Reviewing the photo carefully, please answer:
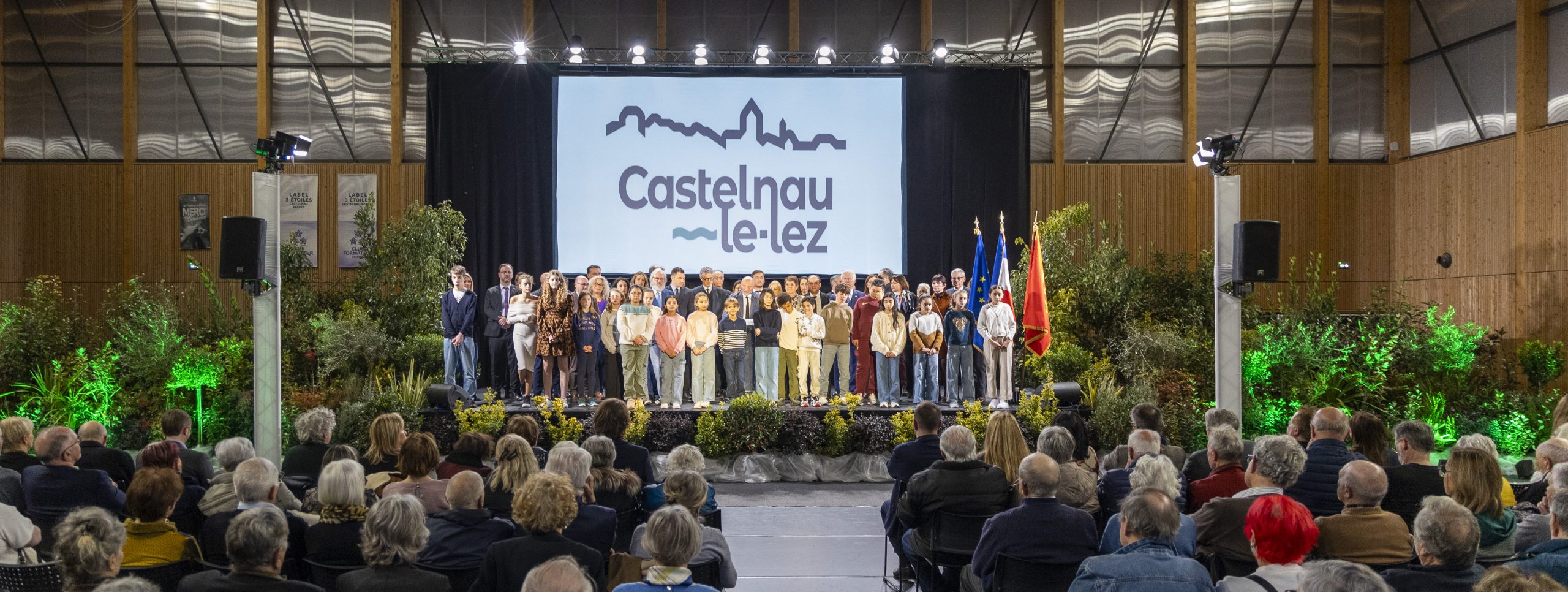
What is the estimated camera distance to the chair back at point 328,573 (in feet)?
12.5

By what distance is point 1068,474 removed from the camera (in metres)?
4.54

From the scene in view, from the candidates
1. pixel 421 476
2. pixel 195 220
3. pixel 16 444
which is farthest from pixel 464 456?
pixel 195 220

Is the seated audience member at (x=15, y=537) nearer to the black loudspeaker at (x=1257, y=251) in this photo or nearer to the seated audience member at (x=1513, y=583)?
the seated audience member at (x=1513, y=583)

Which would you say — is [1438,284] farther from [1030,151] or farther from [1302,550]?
[1302,550]

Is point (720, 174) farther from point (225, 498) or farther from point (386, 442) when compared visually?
point (225, 498)

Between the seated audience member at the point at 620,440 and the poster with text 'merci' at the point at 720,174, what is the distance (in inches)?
308

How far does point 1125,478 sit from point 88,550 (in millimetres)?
3703

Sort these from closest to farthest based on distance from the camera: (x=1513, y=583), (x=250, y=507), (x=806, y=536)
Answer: (x=1513, y=583) < (x=250, y=507) < (x=806, y=536)

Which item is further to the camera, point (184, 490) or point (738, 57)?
point (738, 57)

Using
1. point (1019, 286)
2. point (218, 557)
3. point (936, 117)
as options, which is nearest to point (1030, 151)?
point (936, 117)

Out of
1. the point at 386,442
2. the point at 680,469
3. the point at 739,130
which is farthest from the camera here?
the point at 739,130

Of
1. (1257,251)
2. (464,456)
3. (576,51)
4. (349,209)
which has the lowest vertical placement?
(464,456)

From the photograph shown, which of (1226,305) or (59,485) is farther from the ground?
(1226,305)

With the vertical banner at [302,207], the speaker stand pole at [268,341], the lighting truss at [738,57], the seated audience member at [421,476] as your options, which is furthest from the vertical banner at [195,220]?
the seated audience member at [421,476]
